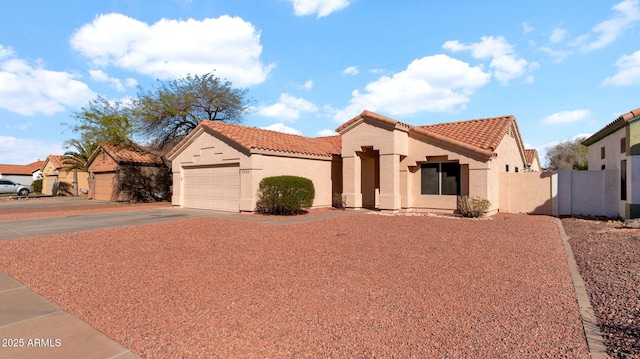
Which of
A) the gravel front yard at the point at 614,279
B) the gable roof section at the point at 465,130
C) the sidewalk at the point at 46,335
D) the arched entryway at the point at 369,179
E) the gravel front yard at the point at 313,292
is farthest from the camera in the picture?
the arched entryway at the point at 369,179

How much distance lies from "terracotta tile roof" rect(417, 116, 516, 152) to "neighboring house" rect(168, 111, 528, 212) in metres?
0.04

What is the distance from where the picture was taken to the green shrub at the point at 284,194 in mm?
15562

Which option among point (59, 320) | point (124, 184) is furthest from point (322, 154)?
point (124, 184)

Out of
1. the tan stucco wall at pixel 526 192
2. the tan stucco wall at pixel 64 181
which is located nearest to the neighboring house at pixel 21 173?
the tan stucco wall at pixel 64 181

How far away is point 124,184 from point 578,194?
106 feet

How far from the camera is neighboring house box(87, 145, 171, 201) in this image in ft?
98.4

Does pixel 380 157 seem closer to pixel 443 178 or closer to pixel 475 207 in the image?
pixel 443 178

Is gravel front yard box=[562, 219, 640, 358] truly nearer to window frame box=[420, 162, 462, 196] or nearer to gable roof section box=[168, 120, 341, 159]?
window frame box=[420, 162, 462, 196]

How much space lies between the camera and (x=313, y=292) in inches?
212

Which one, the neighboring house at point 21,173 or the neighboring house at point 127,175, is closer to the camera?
the neighboring house at point 127,175

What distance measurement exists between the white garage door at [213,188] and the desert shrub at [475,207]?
1092cm

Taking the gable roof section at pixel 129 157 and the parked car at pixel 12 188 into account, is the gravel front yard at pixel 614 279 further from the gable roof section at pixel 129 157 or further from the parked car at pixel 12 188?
the parked car at pixel 12 188

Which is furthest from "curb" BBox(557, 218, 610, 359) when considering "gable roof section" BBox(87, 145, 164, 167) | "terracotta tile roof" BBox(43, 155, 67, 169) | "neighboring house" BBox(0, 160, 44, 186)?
"neighboring house" BBox(0, 160, 44, 186)

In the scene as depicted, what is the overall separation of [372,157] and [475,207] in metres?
7.22
